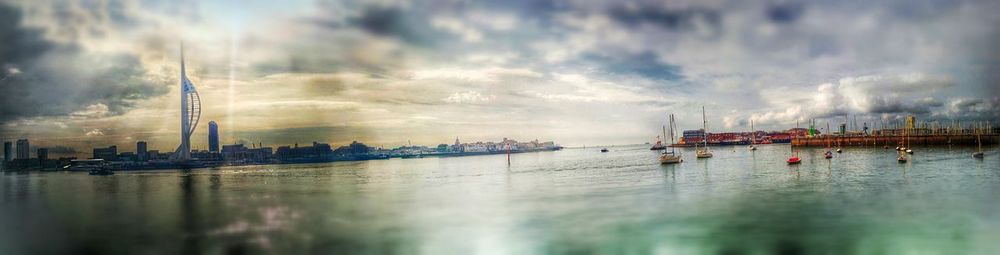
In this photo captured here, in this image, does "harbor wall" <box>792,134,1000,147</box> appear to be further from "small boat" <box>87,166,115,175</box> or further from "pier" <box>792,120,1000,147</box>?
"small boat" <box>87,166,115,175</box>

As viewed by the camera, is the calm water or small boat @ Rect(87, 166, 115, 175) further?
small boat @ Rect(87, 166, 115, 175)

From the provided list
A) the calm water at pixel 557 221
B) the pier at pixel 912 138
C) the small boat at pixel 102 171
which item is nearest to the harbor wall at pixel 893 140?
the pier at pixel 912 138

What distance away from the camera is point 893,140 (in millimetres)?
54969

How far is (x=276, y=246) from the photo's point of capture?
10.2 m

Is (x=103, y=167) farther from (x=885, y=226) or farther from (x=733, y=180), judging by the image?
(x=885, y=226)

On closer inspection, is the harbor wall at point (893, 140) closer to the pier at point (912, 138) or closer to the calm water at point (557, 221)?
the pier at point (912, 138)

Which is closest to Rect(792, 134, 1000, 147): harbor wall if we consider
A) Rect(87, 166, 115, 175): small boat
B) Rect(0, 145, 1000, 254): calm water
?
Rect(0, 145, 1000, 254): calm water

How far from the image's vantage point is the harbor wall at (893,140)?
50647mm

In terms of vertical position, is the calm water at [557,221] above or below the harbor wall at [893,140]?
below

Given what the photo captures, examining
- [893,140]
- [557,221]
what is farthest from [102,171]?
[893,140]

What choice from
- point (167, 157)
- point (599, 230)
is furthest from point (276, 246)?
point (167, 157)

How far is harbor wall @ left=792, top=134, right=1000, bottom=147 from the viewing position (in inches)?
1994

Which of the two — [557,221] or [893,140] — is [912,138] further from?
[557,221]

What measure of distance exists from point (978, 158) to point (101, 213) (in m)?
37.9
